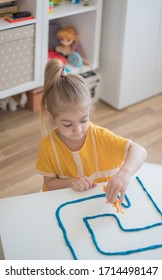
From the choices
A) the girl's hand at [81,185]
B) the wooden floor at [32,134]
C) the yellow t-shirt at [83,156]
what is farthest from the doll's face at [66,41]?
the girl's hand at [81,185]

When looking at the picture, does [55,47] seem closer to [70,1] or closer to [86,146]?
[70,1]

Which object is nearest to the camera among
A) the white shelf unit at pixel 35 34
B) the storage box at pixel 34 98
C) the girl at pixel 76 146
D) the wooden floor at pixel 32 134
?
the girl at pixel 76 146

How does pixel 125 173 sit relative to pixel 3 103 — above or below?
above

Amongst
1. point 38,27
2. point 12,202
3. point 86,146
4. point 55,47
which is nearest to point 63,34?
point 55,47

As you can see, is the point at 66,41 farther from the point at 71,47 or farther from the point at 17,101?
the point at 17,101

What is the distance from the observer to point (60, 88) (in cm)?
121

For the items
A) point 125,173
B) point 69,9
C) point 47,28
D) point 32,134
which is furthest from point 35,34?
point 125,173

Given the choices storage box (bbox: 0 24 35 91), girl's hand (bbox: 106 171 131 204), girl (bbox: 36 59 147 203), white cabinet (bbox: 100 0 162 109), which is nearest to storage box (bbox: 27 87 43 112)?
storage box (bbox: 0 24 35 91)

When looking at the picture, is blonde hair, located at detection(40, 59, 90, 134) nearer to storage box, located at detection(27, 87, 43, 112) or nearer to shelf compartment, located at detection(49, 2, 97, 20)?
shelf compartment, located at detection(49, 2, 97, 20)

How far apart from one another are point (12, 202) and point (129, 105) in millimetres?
1696

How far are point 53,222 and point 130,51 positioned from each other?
1.62 m

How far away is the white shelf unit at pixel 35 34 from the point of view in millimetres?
2174

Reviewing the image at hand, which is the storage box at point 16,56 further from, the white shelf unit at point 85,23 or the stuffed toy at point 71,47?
the stuffed toy at point 71,47

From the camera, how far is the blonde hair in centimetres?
120
